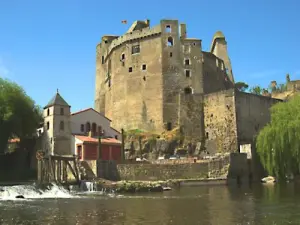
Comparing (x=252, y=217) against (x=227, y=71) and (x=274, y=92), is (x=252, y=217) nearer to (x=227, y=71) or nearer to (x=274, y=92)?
(x=227, y=71)

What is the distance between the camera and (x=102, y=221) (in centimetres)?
1889

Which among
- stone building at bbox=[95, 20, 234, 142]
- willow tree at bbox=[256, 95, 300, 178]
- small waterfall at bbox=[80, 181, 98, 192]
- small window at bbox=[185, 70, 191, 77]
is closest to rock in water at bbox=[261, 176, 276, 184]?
willow tree at bbox=[256, 95, 300, 178]

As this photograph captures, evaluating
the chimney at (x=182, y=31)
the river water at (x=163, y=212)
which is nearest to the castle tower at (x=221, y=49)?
the chimney at (x=182, y=31)

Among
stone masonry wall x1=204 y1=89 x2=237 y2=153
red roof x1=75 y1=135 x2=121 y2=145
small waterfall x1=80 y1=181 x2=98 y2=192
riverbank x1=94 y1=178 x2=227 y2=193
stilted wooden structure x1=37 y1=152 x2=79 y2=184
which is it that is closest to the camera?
riverbank x1=94 y1=178 x2=227 y2=193

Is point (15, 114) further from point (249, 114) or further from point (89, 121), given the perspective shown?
point (249, 114)

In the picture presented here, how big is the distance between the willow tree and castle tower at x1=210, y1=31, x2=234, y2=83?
34.9 metres

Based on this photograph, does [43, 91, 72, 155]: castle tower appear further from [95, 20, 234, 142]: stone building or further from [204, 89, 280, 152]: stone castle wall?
A: [204, 89, 280, 152]: stone castle wall

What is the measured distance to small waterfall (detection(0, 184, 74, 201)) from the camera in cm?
3351

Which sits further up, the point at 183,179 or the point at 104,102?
the point at 104,102

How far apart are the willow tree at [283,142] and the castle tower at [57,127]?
2262 centimetres

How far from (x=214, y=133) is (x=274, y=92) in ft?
97.7

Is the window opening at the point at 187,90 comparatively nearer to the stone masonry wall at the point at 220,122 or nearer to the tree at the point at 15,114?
the stone masonry wall at the point at 220,122

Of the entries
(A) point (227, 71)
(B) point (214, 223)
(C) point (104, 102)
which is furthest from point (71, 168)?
(A) point (227, 71)

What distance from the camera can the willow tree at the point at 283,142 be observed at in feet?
124
